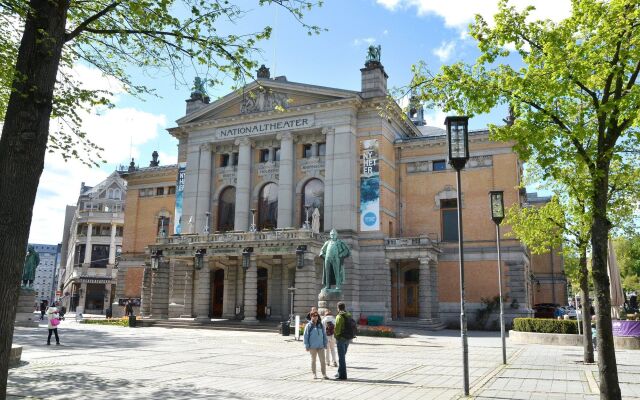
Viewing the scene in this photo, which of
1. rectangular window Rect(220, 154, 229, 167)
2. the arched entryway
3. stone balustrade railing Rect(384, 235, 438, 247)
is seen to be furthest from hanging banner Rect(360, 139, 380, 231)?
rectangular window Rect(220, 154, 229, 167)

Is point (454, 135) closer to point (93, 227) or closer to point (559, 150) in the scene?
point (559, 150)

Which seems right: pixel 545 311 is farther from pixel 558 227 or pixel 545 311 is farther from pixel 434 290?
pixel 558 227

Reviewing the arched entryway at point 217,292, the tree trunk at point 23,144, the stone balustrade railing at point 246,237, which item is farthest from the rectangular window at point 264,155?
the tree trunk at point 23,144

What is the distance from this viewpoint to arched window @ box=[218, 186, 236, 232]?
153 feet

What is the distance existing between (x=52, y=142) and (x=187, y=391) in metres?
6.72

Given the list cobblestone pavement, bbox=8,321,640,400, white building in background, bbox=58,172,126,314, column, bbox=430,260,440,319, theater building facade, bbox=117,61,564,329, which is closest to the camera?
cobblestone pavement, bbox=8,321,640,400

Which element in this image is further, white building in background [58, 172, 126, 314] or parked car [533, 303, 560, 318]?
white building in background [58, 172, 126, 314]

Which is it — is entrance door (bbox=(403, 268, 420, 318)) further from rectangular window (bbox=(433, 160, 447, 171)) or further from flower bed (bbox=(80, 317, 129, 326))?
flower bed (bbox=(80, 317, 129, 326))

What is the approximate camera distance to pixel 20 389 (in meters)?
11.5

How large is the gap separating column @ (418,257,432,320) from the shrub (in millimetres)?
11797

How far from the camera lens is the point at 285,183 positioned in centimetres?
4356

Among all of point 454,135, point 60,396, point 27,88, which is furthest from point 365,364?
point 27,88

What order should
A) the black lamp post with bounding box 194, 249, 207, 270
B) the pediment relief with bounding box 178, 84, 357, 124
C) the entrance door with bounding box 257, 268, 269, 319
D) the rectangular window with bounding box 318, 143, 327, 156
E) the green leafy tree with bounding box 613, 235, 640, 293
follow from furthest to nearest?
the green leafy tree with bounding box 613, 235, 640, 293
the rectangular window with bounding box 318, 143, 327, 156
the entrance door with bounding box 257, 268, 269, 319
the pediment relief with bounding box 178, 84, 357, 124
the black lamp post with bounding box 194, 249, 207, 270

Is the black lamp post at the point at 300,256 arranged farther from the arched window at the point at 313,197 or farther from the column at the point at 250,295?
the arched window at the point at 313,197
